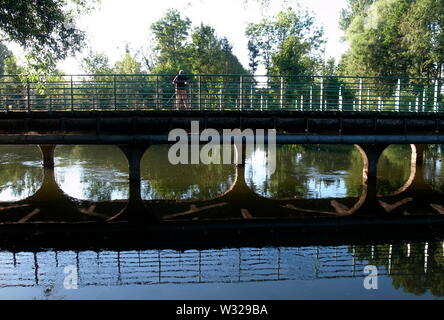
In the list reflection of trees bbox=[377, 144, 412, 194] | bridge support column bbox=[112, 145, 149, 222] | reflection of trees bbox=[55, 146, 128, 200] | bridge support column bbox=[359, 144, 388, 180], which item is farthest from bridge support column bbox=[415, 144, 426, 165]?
reflection of trees bbox=[55, 146, 128, 200]

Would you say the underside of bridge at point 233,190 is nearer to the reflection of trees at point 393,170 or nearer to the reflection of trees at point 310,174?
the reflection of trees at point 310,174

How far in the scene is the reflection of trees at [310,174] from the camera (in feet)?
58.4

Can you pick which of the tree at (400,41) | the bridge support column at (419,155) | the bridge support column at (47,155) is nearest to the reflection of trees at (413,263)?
the bridge support column at (419,155)

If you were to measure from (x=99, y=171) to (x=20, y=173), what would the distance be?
13.4ft

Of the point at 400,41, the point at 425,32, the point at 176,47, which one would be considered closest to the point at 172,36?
the point at 176,47

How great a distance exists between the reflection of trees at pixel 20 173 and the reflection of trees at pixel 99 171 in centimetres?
128

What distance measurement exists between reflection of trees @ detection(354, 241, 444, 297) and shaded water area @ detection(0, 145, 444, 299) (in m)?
0.02

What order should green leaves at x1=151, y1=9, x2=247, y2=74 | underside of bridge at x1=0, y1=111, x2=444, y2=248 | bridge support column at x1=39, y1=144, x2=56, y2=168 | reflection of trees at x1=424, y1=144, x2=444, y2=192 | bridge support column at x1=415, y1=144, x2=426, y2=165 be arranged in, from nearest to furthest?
underside of bridge at x1=0, y1=111, x2=444, y2=248 < reflection of trees at x1=424, y1=144, x2=444, y2=192 < bridge support column at x1=415, y1=144, x2=426, y2=165 < bridge support column at x1=39, y1=144, x2=56, y2=168 < green leaves at x1=151, y1=9, x2=247, y2=74

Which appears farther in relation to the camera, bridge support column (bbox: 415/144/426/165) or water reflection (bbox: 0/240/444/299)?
bridge support column (bbox: 415/144/426/165)

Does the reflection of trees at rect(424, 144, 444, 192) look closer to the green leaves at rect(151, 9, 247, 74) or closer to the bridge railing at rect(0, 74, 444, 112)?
the bridge railing at rect(0, 74, 444, 112)

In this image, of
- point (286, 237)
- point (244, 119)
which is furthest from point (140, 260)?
point (244, 119)

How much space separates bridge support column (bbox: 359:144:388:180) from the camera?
58.4 ft
